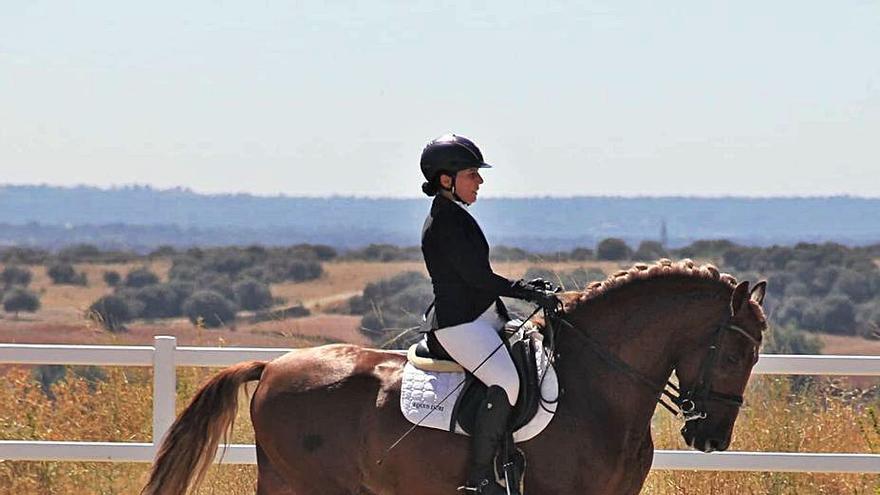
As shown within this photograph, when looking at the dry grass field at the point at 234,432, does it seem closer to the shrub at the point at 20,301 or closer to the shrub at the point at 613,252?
the shrub at the point at 613,252

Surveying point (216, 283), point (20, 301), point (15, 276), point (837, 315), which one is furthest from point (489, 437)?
point (15, 276)

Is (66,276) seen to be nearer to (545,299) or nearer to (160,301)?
(160,301)

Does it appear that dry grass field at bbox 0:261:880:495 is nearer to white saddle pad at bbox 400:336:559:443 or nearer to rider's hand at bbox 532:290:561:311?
white saddle pad at bbox 400:336:559:443

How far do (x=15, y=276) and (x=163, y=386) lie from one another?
247 feet

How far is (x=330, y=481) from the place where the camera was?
8734mm

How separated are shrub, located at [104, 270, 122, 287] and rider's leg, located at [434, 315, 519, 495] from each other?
7188 cm

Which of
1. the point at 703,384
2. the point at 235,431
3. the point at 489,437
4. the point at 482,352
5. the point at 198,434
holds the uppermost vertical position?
the point at 482,352

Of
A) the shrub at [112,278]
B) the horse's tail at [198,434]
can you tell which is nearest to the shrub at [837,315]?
the shrub at [112,278]

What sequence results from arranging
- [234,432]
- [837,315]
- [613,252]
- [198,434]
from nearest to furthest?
[198,434] < [234,432] < [837,315] < [613,252]

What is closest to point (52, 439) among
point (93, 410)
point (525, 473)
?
point (93, 410)

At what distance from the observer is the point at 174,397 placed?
37.1 feet

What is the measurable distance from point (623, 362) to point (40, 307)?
61.8 meters

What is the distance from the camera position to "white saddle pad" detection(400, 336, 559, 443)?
8.45 meters

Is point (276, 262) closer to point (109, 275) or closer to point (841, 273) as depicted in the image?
point (109, 275)
